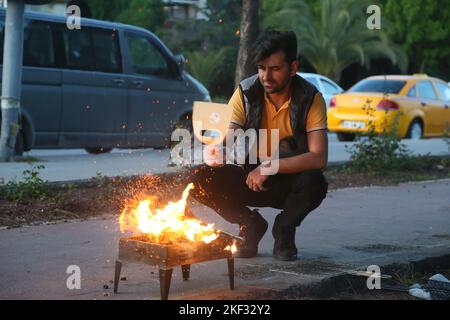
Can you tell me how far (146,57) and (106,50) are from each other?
966 mm

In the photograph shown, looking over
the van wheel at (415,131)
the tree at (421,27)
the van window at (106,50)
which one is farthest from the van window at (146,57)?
the tree at (421,27)

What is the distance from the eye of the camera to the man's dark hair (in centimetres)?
599

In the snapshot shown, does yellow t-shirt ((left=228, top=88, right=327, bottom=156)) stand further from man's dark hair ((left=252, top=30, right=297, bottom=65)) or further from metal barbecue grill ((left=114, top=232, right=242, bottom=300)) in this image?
metal barbecue grill ((left=114, top=232, right=242, bottom=300))

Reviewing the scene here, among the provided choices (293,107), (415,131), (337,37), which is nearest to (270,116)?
(293,107)

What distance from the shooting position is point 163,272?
198 inches

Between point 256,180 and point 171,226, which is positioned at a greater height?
point 256,180

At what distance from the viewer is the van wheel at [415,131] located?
20.9m

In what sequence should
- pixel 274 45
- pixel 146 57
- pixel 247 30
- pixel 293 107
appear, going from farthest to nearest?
pixel 146 57, pixel 247 30, pixel 293 107, pixel 274 45

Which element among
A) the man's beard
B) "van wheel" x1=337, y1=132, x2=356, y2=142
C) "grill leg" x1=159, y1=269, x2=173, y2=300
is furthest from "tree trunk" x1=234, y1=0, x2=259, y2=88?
"van wheel" x1=337, y1=132, x2=356, y2=142

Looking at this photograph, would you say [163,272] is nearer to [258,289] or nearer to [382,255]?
[258,289]

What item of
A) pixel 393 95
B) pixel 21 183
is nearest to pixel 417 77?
pixel 393 95

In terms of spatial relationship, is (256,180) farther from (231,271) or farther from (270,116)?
(231,271)

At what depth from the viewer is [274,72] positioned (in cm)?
606

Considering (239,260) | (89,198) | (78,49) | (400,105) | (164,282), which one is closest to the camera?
(164,282)
